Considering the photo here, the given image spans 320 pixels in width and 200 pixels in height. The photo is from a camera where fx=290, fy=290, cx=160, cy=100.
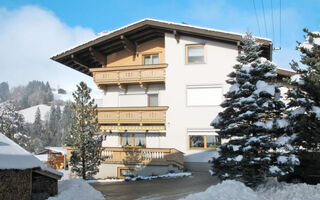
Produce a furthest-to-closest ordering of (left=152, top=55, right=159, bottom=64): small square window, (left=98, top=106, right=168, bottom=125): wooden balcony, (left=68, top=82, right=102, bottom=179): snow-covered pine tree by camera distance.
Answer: (left=152, top=55, right=159, bottom=64): small square window → (left=98, top=106, right=168, bottom=125): wooden balcony → (left=68, top=82, right=102, bottom=179): snow-covered pine tree

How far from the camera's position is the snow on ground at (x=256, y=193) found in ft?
33.6

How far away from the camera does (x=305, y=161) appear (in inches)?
527

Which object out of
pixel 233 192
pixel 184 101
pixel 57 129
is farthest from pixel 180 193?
pixel 57 129

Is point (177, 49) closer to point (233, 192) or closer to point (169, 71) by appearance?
point (169, 71)

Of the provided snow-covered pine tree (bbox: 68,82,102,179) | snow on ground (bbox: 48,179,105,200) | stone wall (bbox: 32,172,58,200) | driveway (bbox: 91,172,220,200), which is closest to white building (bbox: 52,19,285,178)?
driveway (bbox: 91,172,220,200)

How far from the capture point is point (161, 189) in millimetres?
13945

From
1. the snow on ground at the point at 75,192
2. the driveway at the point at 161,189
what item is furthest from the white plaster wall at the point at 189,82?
the snow on ground at the point at 75,192

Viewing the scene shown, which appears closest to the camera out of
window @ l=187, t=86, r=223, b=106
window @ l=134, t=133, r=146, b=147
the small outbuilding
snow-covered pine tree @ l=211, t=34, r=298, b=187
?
the small outbuilding

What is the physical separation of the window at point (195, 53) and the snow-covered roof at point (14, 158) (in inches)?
560

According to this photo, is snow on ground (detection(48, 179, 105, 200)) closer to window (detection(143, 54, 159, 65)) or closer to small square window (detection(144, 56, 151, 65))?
window (detection(143, 54, 159, 65))

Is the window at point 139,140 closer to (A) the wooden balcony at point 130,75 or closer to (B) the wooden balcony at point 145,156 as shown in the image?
(B) the wooden balcony at point 145,156

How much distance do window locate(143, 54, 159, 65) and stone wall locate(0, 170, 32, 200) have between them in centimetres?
1562

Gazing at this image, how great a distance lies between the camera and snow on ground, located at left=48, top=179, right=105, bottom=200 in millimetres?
10733

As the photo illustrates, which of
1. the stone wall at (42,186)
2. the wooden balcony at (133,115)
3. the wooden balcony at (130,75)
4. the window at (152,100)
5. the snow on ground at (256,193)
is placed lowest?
the snow on ground at (256,193)
